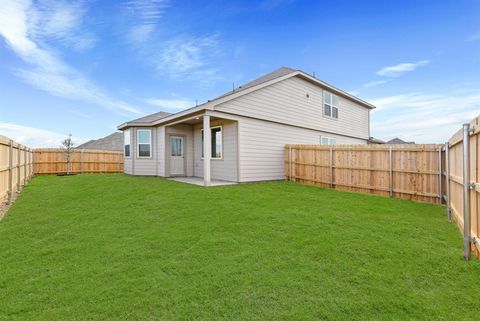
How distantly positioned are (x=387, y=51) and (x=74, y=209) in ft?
48.7

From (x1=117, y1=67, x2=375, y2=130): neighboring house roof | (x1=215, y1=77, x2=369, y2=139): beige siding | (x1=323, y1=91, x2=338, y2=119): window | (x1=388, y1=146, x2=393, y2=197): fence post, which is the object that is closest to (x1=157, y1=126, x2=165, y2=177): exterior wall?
(x1=117, y1=67, x2=375, y2=130): neighboring house roof

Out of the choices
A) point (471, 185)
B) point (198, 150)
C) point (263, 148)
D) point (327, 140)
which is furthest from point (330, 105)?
point (471, 185)

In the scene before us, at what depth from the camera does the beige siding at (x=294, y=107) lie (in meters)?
10.8

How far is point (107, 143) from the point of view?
1331 inches

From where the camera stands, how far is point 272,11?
12.2m

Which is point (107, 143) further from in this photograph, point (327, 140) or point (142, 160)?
point (327, 140)

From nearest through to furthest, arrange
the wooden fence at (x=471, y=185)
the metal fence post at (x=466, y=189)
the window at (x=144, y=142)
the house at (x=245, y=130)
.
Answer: the wooden fence at (x=471, y=185) → the metal fence post at (x=466, y=189) → the house at (x=245, y=130) → the window at (x=144, y=142)

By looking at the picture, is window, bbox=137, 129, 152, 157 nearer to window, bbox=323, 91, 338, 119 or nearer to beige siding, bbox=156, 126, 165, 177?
beige siding, bbox=156, 126, 165, 177

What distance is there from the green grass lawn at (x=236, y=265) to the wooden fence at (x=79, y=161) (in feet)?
40.9

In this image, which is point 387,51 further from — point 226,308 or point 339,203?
point 226,308

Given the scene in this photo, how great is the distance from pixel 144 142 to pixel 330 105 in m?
11.6

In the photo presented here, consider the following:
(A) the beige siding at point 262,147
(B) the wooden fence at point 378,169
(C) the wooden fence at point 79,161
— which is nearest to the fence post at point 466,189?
(B) the wooden fence at point 378,169

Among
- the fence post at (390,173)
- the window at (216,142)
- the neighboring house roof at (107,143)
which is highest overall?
the neighboring house roof at (107,143)

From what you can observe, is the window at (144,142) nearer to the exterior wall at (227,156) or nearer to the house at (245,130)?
the house at (245,130)
